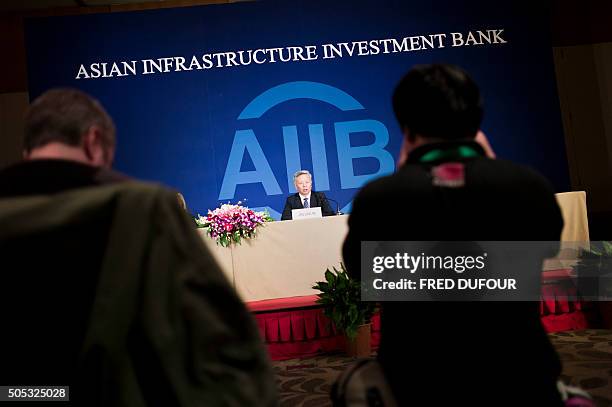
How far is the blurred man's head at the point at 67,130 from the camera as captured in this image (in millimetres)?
963

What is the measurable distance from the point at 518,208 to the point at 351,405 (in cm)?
49

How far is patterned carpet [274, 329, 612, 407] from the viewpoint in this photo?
2.90 metres

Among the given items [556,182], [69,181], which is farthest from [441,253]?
[556,182]

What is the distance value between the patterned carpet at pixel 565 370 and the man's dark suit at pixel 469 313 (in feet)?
5.96

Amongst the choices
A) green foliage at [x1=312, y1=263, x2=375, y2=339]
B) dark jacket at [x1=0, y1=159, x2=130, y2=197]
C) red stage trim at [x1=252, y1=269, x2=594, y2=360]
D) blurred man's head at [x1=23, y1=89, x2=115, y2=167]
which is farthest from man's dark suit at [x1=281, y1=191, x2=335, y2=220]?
dark jacket at [x1=0, y1=159, x2=130, y2=197]

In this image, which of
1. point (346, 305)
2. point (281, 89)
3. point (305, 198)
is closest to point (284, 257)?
point (346, 305)

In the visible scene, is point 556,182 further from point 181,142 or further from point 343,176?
point 181,142

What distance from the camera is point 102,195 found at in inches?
31.5

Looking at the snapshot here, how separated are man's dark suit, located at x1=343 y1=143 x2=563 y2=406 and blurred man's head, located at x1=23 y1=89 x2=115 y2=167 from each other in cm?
49

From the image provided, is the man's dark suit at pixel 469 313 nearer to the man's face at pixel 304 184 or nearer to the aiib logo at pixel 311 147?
the man's face at pixel 304 184

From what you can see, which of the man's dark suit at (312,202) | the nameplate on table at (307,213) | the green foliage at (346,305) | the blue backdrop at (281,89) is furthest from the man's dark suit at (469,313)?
the blue backdrop at (281,89)

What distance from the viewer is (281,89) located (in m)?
7.00

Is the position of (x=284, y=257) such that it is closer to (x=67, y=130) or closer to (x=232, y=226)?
(x=232, y=226)

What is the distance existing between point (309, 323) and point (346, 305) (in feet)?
1.54
